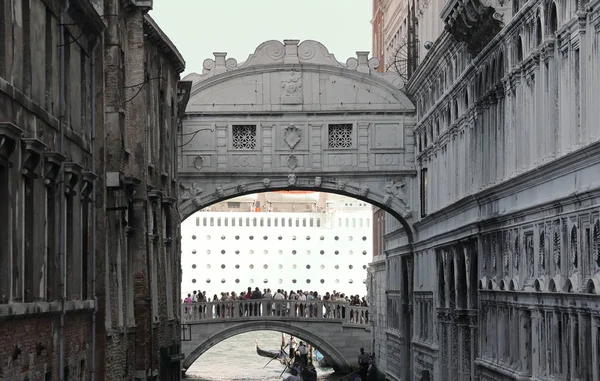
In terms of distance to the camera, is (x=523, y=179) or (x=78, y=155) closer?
(x=78, y=155)

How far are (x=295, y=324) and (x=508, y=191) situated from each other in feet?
88.4

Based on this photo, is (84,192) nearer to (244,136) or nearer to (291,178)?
(291,178)

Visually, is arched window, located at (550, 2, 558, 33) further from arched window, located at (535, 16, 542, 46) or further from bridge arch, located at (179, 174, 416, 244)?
bridge arch, located at (179, 174, 416, 244)

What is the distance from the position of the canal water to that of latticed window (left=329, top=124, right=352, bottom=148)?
59.5 ft

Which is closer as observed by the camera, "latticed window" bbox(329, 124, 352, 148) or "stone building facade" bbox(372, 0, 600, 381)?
"stone building facade" bbox(372, 0, 600, 381)

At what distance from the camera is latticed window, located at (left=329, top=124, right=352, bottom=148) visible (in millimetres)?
37062

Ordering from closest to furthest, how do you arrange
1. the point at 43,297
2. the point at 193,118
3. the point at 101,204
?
the point at 43,297
the point at 101,204
the point at 193,118

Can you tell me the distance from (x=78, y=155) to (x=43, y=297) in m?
3.16

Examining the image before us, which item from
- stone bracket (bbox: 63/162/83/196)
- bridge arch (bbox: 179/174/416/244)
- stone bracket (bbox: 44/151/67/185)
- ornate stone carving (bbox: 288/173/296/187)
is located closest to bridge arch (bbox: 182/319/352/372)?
bridge arch (bbox: 179/174/416/244)

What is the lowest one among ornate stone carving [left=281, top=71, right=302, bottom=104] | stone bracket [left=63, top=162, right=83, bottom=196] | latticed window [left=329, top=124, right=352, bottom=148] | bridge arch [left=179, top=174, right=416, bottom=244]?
stone bracket [left=63, top=162, right=83, bottom=196]

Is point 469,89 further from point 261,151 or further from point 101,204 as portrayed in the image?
point 101,204

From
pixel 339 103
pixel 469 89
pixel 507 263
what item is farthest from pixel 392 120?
pixel 507 263

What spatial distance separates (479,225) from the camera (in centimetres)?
2827

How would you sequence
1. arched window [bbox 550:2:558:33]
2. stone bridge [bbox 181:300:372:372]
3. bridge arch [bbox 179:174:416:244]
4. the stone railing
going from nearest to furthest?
1. arched window [bbox 550:2:558:33]
2. bridge arch [bbox 179:174:416:244]
3. stone bridge [bbox 181:300:372:372]
4. the stone railing
